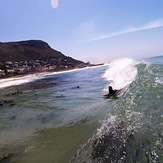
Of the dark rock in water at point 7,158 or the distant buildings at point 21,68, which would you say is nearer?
the dark rock in water at point 7,158

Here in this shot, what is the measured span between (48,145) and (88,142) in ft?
6.43

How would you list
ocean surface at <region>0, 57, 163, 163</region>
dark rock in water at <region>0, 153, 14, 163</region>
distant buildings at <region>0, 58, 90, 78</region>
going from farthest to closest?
distant buildings at <region>0, 58, 90, 78</region> < dark rock in water at <region>0, 153, 14, 163</region> < ocean surface at <region>0, 57, 163, 163</region>

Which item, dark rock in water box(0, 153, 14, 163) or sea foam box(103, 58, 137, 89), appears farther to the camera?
sea foam box(103, 58, 137, 89)

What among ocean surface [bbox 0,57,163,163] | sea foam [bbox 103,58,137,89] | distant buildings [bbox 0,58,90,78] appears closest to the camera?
ocean surface [bbox 0,57,163,163]

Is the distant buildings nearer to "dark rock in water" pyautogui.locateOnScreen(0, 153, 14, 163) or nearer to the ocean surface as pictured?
the ocean surface

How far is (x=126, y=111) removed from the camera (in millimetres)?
11469

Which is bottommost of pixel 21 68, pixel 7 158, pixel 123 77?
pixel 21 68

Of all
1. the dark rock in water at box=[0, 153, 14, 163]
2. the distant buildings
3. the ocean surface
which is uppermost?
the ocean surface

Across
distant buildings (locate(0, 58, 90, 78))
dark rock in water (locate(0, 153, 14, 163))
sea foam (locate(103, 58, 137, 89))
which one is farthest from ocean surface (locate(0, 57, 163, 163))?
distant buildings (locate(0, 58, 90, 78))

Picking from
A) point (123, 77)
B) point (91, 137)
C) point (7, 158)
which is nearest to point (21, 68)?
point (123, 77)

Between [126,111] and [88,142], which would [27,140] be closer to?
[88,142]

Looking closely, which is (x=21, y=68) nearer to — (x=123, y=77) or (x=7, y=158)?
(x=123, y=77)

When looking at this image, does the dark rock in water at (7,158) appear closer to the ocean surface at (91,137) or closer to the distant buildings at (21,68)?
the ocean surface at (91,137)

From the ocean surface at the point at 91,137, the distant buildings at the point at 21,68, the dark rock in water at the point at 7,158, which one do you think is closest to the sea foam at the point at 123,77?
the ocean surface at the point at 91,137
